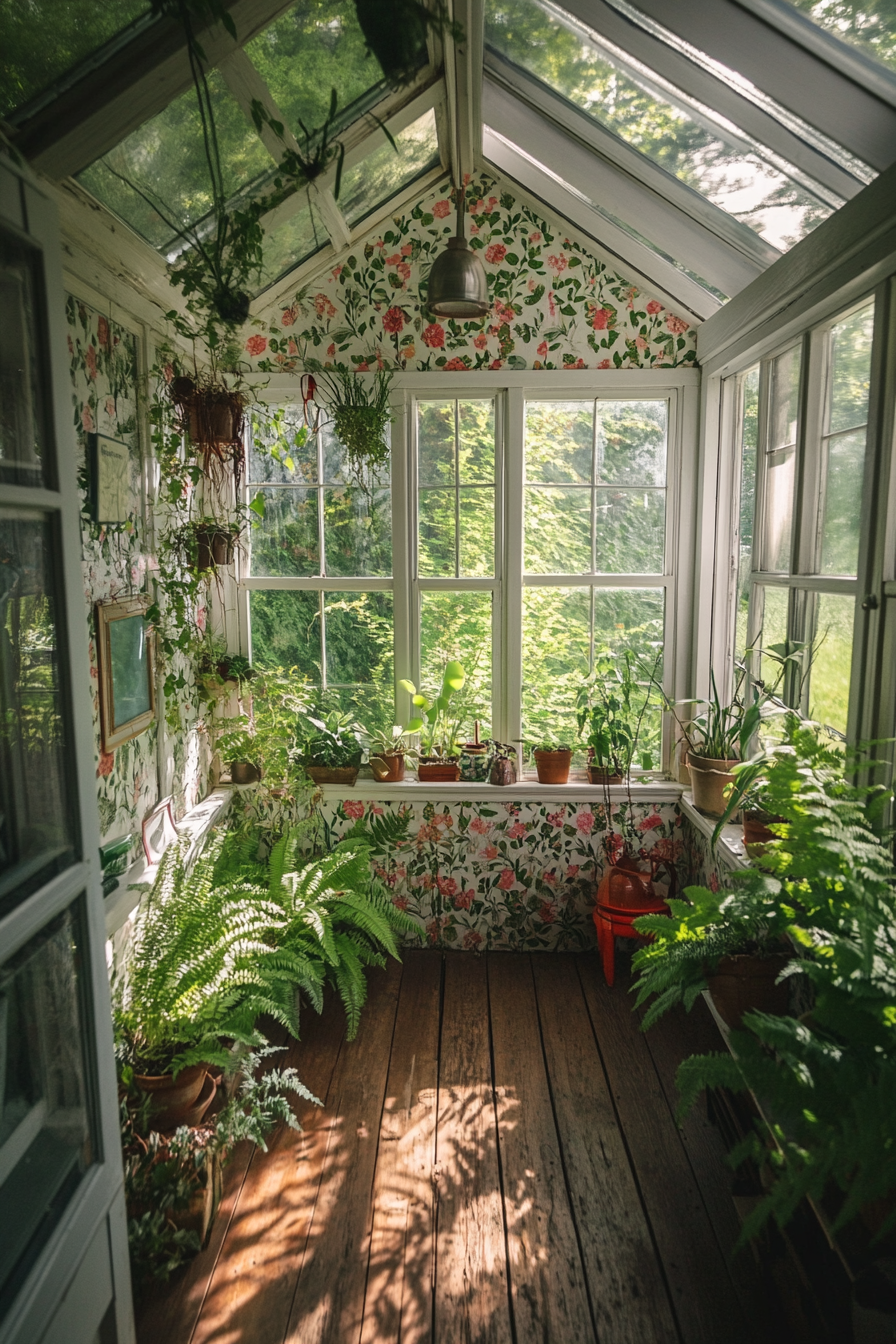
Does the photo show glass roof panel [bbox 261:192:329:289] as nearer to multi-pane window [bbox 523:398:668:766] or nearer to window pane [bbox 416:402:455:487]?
window pane [bbox 416:402:455:487]

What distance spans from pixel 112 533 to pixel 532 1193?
232 cm

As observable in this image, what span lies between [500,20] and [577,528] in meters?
1.88

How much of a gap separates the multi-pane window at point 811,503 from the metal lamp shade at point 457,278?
1074 millimetres

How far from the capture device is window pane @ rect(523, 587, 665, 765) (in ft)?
12.8

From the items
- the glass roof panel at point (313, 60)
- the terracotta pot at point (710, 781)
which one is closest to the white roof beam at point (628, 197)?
the glass roof panel at point (313, 60)

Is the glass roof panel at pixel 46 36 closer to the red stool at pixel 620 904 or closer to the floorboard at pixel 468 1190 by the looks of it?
the floorboard at pixel 468 1190

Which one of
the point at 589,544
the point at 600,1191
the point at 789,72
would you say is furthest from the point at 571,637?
the point at 789,72

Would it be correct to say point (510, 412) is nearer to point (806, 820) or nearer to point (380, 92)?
point (380, 92)

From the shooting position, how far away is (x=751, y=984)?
7.52 ft

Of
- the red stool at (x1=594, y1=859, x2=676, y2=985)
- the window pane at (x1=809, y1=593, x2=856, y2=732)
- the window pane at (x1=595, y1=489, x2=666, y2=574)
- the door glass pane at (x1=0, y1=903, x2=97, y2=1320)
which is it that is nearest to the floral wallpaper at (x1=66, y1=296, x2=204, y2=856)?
the door glass pane at (x1=0, y1=903, x2=97, y2=1320)

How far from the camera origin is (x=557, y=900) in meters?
→ 3.88

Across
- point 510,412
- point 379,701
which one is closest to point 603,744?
point 379,701

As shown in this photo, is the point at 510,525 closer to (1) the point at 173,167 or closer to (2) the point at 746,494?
(2) the point at 746,494

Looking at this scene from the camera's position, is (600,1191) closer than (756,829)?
Yes
